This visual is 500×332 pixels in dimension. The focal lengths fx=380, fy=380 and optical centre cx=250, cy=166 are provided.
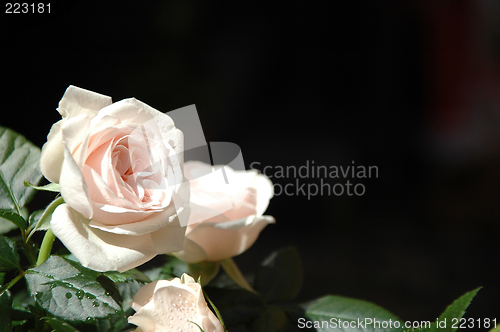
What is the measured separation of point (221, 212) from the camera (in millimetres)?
240

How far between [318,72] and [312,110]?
0.09m

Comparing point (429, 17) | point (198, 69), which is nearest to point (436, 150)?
point (429, 17)

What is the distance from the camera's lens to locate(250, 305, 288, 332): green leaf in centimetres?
23

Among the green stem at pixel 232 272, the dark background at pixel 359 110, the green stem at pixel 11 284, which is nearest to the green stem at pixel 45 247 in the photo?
the green stem at pixel 11 284

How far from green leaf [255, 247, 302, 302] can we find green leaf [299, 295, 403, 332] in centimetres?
2

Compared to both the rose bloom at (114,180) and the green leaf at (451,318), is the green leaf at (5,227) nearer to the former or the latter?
the rose bloom at (114,180)

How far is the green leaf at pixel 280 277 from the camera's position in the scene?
0.27 m

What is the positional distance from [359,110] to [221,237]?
31.3 inches

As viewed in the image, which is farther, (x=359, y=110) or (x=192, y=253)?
(x=359, y=110)

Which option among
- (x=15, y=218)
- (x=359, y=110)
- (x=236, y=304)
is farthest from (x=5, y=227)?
(x=359, y=110)

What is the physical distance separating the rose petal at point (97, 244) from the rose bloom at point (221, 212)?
6 centimetres

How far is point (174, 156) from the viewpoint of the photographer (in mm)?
168

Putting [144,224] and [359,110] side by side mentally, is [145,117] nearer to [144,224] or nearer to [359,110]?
[144,224]

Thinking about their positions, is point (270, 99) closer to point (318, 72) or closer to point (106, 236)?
point (318, 72)
